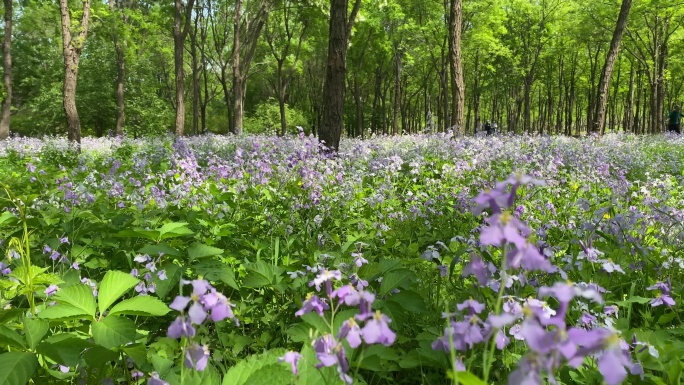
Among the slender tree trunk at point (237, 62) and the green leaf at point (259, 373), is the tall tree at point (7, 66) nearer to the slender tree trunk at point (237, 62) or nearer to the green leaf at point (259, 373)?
the slender tree trunk at point (237, 62)

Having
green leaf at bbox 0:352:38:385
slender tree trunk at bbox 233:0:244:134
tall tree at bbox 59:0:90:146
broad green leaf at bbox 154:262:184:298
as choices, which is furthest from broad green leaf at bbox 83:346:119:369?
slender tree trunk at bbox 233:0:244:134

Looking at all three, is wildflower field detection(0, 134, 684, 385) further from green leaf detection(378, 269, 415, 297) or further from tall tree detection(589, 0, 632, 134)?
tall tree detection(589, 0, 632, 134)

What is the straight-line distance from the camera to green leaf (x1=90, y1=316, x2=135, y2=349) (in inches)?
63.3

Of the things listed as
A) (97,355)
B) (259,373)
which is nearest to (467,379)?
(259,373)

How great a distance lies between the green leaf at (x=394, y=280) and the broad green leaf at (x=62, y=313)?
50.9 inches

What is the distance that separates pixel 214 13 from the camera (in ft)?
90.4

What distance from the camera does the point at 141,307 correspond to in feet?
5.84

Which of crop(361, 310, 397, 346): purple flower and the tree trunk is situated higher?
the tree trunk

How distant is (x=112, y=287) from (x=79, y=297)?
129 millimetres

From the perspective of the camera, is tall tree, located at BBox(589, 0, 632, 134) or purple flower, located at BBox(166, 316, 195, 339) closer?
purple flower, located at BBox(166, 316, 195, 339)

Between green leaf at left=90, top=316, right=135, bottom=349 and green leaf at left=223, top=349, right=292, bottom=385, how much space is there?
18.5 inches

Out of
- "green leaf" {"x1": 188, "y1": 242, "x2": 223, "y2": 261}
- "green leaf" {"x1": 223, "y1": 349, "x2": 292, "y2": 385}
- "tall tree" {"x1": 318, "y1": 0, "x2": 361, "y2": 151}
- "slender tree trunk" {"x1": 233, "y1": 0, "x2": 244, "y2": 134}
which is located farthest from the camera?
"slender tree trunk" {"x1": 233, "y1": 0, "x2": 244, "y2": 134}

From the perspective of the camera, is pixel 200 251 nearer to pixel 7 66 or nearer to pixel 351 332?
pixel 351 332

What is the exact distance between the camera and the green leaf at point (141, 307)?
174 centimetres
